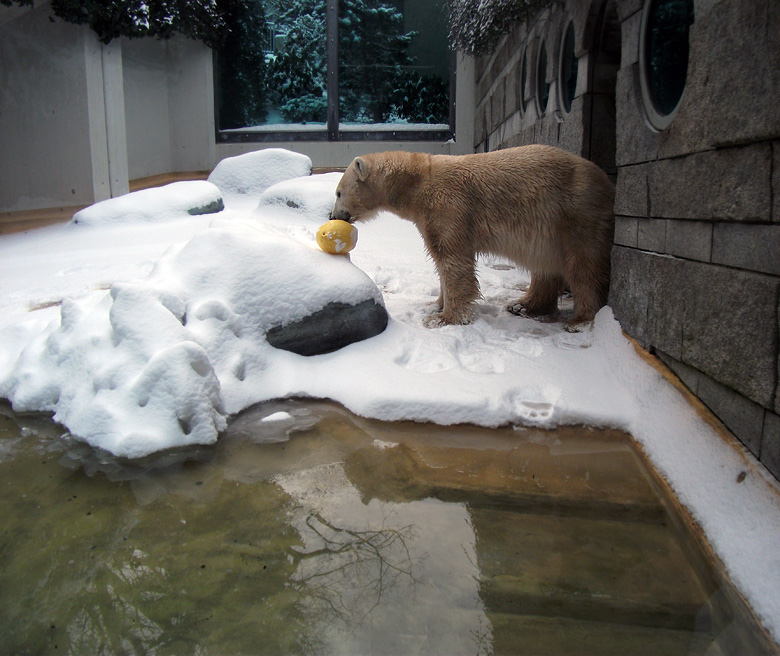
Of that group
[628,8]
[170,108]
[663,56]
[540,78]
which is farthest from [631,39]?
[170,108]

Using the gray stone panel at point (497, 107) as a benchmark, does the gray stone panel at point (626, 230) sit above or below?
below

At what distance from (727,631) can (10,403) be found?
3.17 metres

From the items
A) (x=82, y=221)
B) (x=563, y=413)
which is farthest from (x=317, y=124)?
(x=563, y=413)

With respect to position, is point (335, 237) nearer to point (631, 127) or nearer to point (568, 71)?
point (631, 127)

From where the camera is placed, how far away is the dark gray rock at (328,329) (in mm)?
3250

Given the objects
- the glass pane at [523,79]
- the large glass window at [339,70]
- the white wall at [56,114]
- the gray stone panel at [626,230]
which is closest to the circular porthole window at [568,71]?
the glass pane at [523,79]

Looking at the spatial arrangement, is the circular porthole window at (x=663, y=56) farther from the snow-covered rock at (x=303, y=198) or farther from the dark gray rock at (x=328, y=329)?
the snow-covered rock at (x=303, y=198)

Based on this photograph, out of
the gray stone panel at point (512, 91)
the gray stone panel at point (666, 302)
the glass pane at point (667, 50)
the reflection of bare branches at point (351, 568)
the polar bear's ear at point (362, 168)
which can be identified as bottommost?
the reflection of bare branches at point (351, 568)

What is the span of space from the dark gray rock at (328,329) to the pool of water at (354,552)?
780 mm

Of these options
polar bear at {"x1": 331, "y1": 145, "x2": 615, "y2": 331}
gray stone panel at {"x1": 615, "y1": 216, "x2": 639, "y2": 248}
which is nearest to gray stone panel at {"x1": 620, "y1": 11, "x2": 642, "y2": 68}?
polar bear at {"x1": 331, "y1": 145, "x2": 615, "y2": 331}

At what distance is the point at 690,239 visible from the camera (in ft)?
8.39

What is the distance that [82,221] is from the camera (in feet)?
25.0

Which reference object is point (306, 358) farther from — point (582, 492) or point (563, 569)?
point (563, 569)

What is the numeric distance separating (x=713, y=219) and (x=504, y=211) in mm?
1664
